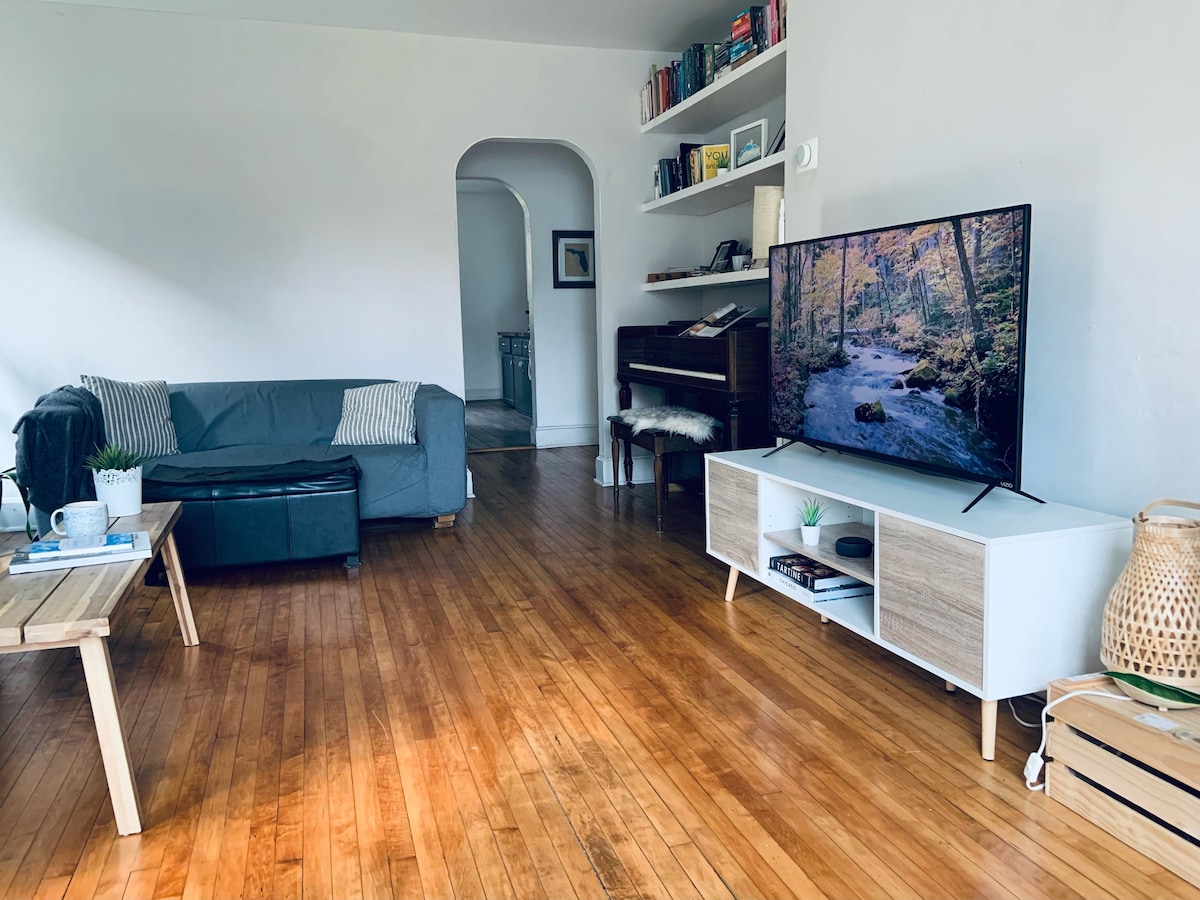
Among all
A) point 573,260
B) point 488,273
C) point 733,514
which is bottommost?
point 733,514

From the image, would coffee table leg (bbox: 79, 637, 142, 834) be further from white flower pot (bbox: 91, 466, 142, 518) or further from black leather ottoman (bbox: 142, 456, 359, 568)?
black leather ottoman (bbox: 142, 456, 359, 568)

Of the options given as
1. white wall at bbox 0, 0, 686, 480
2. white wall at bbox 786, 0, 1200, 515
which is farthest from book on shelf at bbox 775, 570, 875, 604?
white wall at bbox 0, 0, 686, 480

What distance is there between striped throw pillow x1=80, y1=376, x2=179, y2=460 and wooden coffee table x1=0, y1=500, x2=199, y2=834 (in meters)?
1.98

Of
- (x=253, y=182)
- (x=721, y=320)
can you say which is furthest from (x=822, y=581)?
(x=253, y=182)

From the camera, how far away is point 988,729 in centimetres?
200

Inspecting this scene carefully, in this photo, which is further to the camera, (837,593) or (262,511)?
(262,511)

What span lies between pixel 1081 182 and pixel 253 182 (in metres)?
3.96

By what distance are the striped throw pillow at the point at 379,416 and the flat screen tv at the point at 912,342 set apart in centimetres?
200

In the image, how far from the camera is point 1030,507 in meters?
2.20

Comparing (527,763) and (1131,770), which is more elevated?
→ (1131,770)

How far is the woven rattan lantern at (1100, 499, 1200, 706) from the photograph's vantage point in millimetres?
1722

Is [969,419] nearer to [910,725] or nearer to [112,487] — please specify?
[910,725]

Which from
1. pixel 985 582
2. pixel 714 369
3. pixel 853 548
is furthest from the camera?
pixel 714 369

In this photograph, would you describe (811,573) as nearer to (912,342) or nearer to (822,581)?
(822,581)
